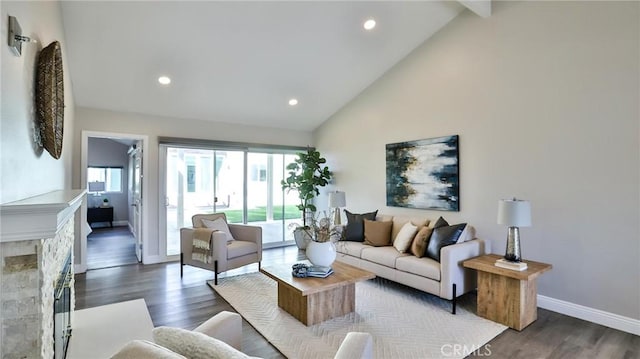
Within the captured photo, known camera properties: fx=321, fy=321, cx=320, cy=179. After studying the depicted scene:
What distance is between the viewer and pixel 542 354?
101 inches

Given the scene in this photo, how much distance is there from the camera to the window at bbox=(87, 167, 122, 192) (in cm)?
902

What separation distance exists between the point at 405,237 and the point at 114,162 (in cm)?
886

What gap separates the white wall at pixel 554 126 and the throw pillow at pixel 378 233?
0.64m

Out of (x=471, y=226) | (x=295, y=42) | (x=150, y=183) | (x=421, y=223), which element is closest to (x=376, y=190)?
(x=421, y=223)

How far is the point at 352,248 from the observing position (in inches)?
178

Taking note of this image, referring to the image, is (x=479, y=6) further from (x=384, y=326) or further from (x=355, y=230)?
(x=384, y=326)

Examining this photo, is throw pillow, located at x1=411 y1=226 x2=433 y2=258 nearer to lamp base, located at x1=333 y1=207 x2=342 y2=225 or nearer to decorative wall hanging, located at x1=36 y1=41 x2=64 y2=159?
lamp base, located at x1=333 y1=207 x2=342 y2=225

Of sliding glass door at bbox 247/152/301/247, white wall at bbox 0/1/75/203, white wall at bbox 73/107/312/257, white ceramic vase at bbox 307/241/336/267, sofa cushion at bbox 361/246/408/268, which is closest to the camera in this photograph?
white wall at bbox 0/1/75/203

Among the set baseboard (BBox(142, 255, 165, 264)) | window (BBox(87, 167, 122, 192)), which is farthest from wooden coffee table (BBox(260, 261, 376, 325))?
window (BBox(87, 167, 122, 192))

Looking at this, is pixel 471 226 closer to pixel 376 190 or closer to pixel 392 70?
pixel 376 190

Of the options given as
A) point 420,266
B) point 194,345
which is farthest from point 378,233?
point 194,345

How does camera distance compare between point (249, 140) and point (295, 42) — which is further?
point (249, 140)

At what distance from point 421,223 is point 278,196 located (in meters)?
3.39

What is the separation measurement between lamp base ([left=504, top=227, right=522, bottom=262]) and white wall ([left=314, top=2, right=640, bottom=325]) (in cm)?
61
